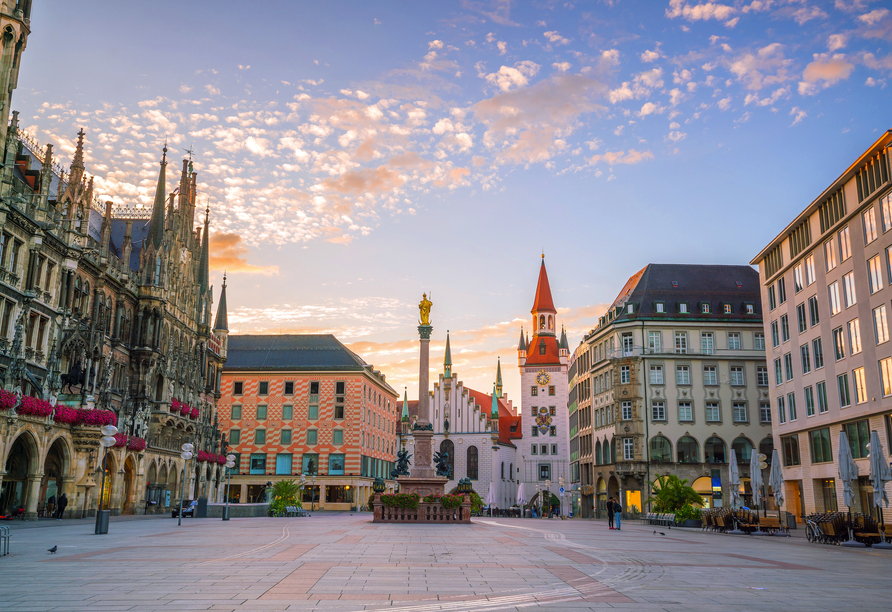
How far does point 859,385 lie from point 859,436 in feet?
9.55

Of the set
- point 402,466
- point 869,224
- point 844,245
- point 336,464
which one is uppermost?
point 869,224

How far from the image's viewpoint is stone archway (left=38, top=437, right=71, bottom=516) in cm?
3875

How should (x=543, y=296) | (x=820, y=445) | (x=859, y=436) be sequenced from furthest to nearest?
1. (x=543, y=296)
2. (x=820, y=445)
3. (x=859, y=436)

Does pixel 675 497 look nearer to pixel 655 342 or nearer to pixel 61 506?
pixel 655 342

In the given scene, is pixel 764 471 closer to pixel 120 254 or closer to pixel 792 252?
pixel 792 252

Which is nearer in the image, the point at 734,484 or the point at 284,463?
the point at 734,484

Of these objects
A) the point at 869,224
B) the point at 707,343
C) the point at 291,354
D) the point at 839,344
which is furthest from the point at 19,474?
the point at 707,343

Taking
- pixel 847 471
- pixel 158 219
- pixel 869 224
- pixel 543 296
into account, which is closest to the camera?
pixel 847 471

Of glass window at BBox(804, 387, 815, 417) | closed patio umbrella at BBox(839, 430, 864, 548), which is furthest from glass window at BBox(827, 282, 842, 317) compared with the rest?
closed patio umbrella at BBox(839, 430, 864, 548)

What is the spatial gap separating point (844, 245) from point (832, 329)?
513 centimetres

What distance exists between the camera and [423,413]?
46469 mm

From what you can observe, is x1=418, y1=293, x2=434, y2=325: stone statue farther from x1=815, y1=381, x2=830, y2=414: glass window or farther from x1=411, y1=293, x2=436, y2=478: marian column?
x1=815, y1=381, x2=830, y2=414: glass window

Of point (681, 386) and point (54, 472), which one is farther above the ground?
point (681, 386)

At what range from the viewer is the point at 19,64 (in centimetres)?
3659
